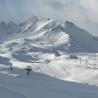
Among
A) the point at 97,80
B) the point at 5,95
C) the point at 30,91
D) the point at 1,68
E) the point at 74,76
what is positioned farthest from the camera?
the point at 74,76

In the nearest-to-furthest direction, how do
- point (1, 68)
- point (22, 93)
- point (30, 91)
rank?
1. point (22, 93)
2. point (30, 91)
3. point (1, 68)

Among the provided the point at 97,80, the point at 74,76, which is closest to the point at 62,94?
the point at 97,80

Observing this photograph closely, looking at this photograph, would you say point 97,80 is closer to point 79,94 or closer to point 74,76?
point 74,76

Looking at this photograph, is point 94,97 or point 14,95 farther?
point 94,97

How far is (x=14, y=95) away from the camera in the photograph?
35.9 metres

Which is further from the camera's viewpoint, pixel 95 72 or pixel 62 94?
pixel 95 72

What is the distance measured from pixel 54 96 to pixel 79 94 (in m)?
3.99

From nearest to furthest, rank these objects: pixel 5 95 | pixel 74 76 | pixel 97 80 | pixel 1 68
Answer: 1. pixel 5 95
2. pixel 97 80
3. pixel 1 68
4. pixel 74 76

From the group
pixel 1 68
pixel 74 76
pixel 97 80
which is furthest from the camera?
pixel 74 76

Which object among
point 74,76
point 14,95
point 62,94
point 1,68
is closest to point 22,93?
point 14,95

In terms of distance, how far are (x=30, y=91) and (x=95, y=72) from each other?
148 m

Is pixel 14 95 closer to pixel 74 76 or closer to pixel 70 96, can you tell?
pixel 70 96

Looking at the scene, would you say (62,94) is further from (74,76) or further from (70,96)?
(74,76)

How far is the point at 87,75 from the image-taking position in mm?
185500
